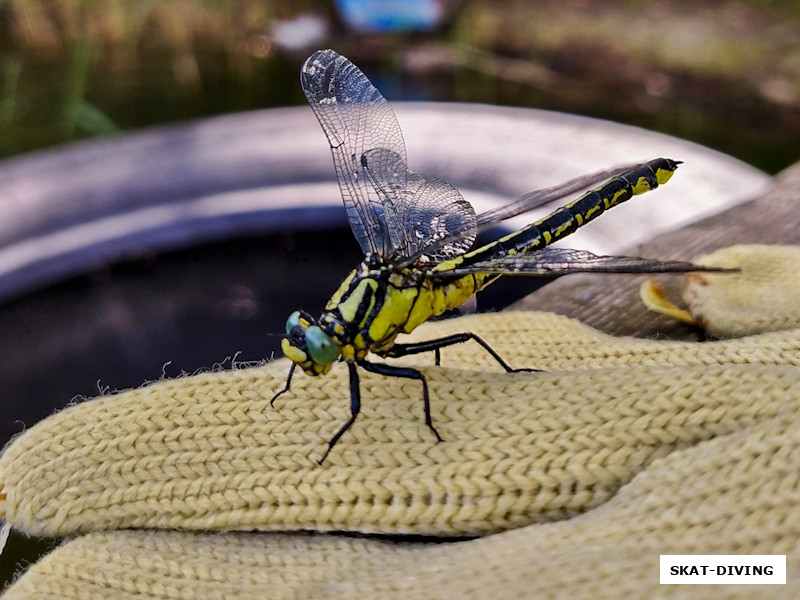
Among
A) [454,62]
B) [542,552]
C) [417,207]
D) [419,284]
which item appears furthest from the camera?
[454,62]

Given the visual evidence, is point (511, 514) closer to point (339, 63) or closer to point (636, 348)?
point (636, 348)

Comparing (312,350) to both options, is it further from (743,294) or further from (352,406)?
(743,294)

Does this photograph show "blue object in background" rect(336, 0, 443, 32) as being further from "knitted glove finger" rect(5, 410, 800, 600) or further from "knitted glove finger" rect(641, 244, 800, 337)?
"knitted glove finger" rect(5, 410, 800, 600)

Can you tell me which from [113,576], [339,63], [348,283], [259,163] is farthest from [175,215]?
[113,576]

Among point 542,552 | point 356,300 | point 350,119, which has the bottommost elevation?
point 542,552

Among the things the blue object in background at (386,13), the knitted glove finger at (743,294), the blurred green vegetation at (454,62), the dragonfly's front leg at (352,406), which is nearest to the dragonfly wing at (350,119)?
the dragonfly's front leg at (352,406)

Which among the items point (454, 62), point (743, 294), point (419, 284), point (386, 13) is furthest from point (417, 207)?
point (386, 13)
